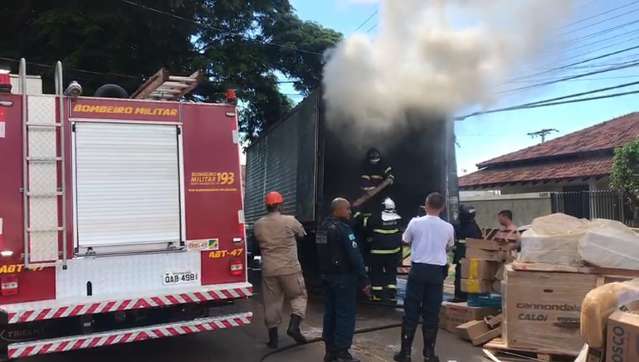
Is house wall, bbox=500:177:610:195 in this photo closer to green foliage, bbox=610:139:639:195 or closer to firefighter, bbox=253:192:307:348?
green foliage, bbox=610:139:639:195

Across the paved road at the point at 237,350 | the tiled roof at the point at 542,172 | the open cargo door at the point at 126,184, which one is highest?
the tiled roof at the point at 542,172

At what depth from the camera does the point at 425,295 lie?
6.13 m

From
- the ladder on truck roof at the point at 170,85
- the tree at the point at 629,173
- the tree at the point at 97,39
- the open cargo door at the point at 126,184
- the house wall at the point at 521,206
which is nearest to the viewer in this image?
the open cargo door at the point at 126,184

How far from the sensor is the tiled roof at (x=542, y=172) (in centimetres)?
1960

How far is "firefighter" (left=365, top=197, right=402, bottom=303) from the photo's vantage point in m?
8.63

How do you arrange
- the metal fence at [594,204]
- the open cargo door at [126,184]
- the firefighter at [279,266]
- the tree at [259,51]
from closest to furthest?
the open cargo door at [126,184] → the firefighter at [279,266] → the tree at [259,51] → the metal fence at [594,204]

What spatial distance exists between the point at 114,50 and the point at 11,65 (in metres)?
2.26

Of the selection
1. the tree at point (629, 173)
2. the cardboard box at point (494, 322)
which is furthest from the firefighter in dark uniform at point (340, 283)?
the tree at point (629, 173)

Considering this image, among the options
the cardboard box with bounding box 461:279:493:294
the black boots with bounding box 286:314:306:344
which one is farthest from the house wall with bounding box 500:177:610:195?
the black boots with bounding box 286:314:306:344

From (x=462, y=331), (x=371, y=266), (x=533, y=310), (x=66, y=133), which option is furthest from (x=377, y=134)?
(x=66, y=133)

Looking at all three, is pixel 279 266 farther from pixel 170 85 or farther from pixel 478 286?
pixel 478 286

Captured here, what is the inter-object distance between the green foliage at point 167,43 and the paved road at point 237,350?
8191mm

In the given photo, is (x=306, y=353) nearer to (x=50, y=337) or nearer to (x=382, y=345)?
(x=382, y=345)

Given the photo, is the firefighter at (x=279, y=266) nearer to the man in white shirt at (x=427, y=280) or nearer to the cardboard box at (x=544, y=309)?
the man in white shirt at (x=427, y=280)
